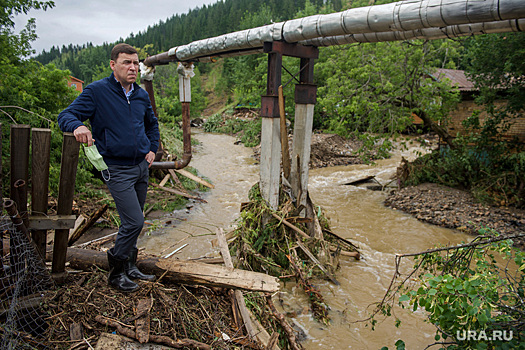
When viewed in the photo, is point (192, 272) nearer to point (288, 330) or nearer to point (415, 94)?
point (288, 330)

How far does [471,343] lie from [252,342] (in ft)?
5.67

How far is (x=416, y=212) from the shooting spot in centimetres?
983

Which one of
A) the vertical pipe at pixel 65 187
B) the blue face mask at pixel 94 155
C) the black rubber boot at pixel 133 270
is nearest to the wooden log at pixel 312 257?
the black rubber boot at pixel 133 270

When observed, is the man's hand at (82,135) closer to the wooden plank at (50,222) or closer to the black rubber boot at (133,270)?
the wooden plank at (50,222)

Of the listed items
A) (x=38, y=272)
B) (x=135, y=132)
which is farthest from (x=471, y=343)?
(x=38, y=272)

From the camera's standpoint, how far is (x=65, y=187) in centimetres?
300

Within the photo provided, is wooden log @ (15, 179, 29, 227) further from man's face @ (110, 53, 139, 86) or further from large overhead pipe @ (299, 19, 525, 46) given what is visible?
large overhead pipe @ (299, 19, 525, 46)

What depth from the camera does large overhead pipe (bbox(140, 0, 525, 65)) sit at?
3.57m

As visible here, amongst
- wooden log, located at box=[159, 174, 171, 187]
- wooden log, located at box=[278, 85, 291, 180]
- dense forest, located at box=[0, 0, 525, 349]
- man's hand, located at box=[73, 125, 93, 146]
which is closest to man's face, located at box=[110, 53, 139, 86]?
man's hand, located at box=[73, 125, 93, 146]

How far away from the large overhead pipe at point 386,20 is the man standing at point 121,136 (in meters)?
2.79

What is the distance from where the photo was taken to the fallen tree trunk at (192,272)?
11.0 ft

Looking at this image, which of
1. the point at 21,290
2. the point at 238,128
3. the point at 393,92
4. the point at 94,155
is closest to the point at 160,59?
the point at 94,155

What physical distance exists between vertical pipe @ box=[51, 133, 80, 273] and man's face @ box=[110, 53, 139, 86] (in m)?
0.66

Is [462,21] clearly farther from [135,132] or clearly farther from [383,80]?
[383,80]
